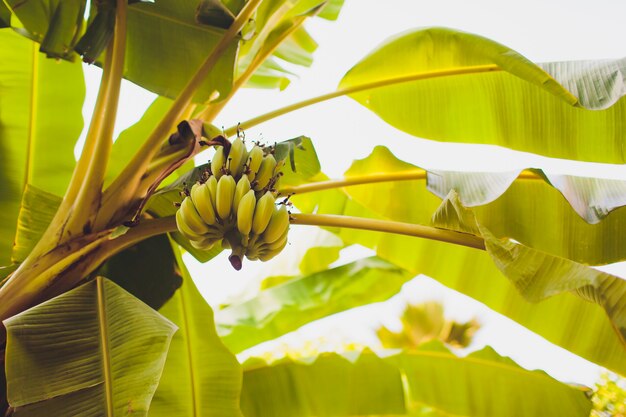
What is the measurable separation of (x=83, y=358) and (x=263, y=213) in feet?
1.10

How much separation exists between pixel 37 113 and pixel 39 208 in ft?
1.18

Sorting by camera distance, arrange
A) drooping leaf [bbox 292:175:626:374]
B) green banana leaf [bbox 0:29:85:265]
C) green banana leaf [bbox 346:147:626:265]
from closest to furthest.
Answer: green banana leaf [bbox 346:147:626:265] < drooping leaf [bbox 292:175:626:374] < green banana leaf [bbox 0:29:85:265]

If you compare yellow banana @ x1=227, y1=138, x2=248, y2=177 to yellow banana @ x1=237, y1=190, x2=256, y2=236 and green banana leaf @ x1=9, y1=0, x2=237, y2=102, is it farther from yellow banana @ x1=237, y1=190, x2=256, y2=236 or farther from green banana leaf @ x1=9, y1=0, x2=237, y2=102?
green banana leaf @ x1=9, y1=0, x2=237, y2=102

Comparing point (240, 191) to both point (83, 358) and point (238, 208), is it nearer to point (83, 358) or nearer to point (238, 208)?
point (238, 208)

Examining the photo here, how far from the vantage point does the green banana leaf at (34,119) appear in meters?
1.35

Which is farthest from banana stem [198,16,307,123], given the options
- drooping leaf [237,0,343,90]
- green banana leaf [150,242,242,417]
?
green banana leaf [150,242,242,417]

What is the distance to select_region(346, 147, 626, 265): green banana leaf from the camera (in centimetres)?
113

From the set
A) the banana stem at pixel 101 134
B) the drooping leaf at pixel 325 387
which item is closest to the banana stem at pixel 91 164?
the banana stem at pixel 101 134

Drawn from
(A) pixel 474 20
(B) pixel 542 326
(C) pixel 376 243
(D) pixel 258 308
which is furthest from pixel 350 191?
(A) pixel 474 20

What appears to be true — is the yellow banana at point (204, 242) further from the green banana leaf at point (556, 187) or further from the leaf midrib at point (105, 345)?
the green banana leaf at point (556, 187)

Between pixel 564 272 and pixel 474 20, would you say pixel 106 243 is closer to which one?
pixel 564 272

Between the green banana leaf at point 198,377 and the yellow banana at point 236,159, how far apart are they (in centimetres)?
39

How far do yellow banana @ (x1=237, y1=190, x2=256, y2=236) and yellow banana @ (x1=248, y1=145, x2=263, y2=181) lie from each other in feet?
0.29

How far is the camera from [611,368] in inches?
48.1
